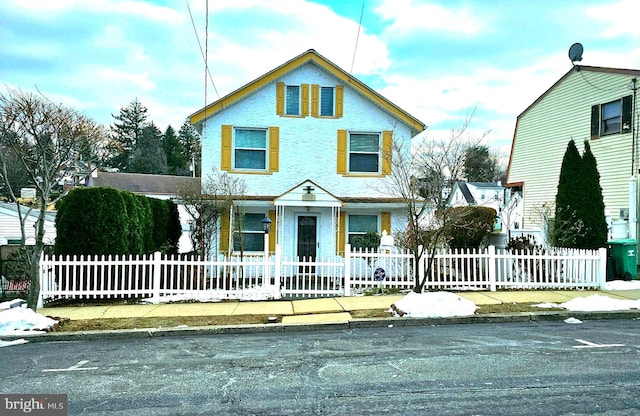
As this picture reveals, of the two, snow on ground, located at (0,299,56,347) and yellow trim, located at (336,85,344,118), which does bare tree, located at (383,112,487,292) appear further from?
snow on ground, located at (0,299,56,347)

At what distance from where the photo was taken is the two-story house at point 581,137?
16500mm

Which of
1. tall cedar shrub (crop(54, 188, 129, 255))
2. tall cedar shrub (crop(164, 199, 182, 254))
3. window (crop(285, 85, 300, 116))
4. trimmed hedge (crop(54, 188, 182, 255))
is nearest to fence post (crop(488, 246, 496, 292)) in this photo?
window (crop(285, 85, 300, 116))

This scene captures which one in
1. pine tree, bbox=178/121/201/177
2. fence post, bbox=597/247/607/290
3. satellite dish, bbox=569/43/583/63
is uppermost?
pine tree, bbox=178/121/201/177

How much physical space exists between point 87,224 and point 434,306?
7755 mm

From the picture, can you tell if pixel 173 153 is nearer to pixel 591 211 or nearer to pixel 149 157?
pixel 149 157

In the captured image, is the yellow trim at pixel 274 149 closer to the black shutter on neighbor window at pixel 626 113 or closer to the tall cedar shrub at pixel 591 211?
the tall cedar shrub at pixel 591 211

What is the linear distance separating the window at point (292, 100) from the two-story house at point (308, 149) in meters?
0.03

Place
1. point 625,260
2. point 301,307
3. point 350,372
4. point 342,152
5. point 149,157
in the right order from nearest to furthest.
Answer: point 350,372, point 301,307, point 625,260, point 342,152, point 149,157

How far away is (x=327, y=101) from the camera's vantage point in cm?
1599

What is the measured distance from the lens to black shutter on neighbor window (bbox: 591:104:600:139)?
706 inches

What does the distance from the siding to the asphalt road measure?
447 inches

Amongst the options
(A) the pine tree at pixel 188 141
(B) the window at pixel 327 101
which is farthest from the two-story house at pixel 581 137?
(A) the pine tree at pixel 188 141

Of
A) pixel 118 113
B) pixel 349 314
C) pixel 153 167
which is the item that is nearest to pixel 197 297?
pixel 349 314

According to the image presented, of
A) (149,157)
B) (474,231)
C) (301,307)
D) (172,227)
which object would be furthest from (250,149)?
(149,157)
